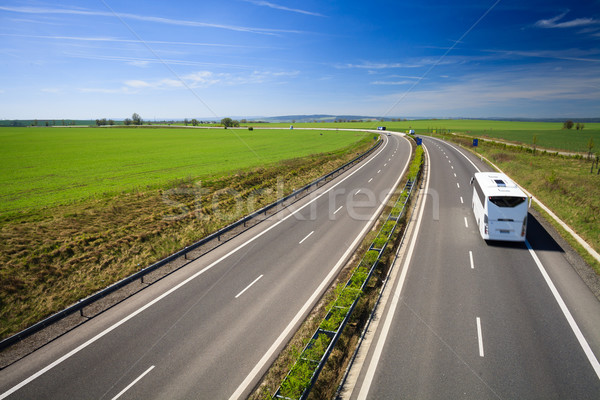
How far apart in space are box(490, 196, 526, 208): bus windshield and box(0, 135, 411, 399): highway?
802 centimetres

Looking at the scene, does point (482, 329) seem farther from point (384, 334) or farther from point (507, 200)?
point (507, 200)

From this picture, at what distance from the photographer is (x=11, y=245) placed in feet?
55.4

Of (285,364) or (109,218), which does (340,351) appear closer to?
(285,364)

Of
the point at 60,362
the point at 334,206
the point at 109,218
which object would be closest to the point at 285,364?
the point at 60,362

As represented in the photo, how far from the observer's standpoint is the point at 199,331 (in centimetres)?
1090

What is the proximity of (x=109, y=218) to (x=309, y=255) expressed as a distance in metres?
16.4

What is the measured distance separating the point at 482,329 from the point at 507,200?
894cm

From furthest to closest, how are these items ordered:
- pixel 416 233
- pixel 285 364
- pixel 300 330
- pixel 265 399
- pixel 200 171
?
pixel 200 171 < pixel 416 233 < pixel 300 330 < pixel 285 364 < pixel 265 399

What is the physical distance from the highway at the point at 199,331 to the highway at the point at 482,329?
329 centimetres

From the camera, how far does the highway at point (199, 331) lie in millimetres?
8703

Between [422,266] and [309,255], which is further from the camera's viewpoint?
[309,255]

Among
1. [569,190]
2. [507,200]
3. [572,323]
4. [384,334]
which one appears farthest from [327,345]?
[569,190]

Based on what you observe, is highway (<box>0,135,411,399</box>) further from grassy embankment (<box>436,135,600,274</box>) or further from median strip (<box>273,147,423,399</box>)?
grassy embankment (<box>436,135,600,274</box>)

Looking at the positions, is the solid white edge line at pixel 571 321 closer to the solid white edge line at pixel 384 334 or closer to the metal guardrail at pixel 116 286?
the solid white edge line at pixel 384 334
